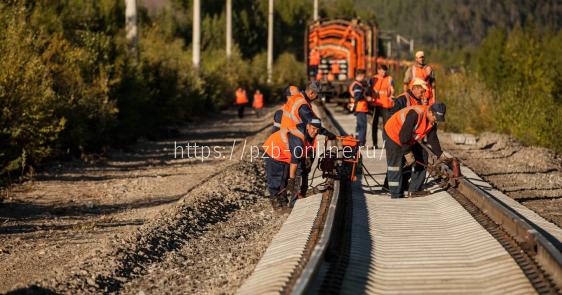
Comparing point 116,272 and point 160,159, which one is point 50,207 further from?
point 160,159

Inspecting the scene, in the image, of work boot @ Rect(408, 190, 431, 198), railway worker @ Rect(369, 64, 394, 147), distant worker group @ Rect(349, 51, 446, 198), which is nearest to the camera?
distant worker group @ Rect(349, 51, 446, 198)

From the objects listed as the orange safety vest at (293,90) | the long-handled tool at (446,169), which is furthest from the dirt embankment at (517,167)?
the orange safety vest at (293,90)

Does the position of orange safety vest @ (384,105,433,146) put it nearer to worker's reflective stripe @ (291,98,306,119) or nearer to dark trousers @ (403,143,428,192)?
dark trousers @ (403,143,428,192)

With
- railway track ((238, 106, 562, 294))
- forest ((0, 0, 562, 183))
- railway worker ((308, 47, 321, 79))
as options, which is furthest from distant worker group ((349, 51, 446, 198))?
railway worker ((308, 47, 321, 79))

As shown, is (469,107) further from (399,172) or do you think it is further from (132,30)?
(399,172)

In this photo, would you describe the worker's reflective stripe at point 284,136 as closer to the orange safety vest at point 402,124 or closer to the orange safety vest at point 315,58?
the orange safety vest at point 402,124

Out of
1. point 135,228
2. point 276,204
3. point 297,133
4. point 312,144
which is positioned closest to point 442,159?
point 312,144

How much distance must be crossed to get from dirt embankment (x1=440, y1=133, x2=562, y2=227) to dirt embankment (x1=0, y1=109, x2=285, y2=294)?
376 cm

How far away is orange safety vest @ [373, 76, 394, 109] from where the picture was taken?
18.3 metres

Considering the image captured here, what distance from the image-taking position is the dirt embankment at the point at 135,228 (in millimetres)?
8617

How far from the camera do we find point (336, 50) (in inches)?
1542

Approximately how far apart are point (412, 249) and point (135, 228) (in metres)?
4.04

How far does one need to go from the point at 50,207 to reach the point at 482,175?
724 cm

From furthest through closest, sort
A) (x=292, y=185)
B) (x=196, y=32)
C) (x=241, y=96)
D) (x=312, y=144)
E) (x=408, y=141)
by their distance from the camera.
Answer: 1. (x=196, y=32)
2. (x=241, y=96)
3. (x=312, y=144)
4. (x=408, y=141)
5. (x=292, y=185)
